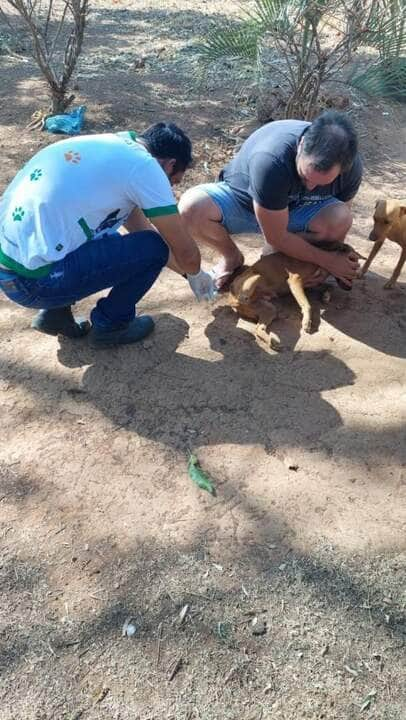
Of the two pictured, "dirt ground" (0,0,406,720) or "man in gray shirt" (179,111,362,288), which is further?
"man in gray shirt" (179,111,362,288)

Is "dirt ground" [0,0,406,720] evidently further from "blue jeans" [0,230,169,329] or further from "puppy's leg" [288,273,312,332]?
"blue jeans" [0,230,169,329]

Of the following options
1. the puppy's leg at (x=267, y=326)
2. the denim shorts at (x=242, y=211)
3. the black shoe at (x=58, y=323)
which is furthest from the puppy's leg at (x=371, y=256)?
the black shoe at (x=58, y=323)

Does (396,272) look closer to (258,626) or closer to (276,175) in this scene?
(276,175)

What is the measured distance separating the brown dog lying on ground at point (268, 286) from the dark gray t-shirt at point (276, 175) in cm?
32

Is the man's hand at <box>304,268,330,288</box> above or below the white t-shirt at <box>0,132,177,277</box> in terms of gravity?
below

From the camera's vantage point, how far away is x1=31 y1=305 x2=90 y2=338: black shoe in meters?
3.25

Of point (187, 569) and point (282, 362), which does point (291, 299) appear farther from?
point (187, 569)

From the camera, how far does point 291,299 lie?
376 centimetres

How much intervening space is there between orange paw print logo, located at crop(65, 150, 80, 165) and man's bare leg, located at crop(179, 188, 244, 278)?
3.22ft

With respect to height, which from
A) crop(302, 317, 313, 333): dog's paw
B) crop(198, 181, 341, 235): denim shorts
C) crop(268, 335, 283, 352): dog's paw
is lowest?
crop(268, 335, 283, 352): dog's paw

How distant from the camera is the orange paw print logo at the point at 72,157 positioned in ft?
8.89

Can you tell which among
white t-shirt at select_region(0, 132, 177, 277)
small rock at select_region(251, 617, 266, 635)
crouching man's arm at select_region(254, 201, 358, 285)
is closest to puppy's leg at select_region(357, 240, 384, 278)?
crouching man's arm at select_region(254, 201, 358, 285)

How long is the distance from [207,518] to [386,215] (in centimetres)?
202

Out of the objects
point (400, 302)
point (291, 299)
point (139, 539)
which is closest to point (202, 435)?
point (139, 539)
